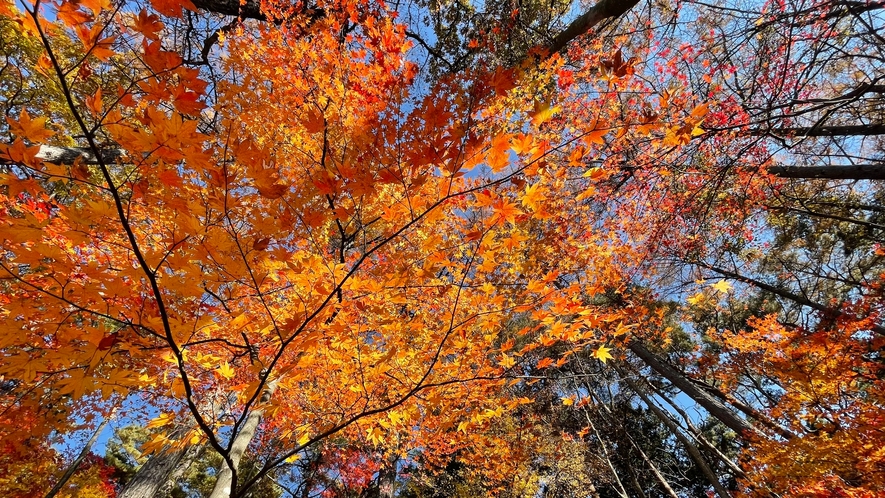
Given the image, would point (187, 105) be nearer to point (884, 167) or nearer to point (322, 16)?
point (322, 16)

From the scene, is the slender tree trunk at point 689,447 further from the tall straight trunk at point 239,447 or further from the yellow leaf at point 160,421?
the yellow leaf at point 160,421

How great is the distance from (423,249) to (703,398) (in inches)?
380

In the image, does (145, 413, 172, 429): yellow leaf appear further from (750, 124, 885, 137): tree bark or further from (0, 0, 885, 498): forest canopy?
(750, 124, 885, 137): tree bark

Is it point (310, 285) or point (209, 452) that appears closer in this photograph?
point (310, 285)

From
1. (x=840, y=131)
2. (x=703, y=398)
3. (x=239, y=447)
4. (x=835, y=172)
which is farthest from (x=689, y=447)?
(x=239, y=447)

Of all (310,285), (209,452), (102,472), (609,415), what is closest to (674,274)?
(609,415)

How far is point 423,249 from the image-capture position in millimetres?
2201

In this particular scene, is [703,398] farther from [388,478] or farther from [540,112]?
[540,112]

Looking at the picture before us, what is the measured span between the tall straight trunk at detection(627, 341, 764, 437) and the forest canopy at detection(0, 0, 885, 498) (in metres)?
0.08

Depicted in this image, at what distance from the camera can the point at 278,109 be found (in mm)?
5891

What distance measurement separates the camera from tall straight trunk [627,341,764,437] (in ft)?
23.7

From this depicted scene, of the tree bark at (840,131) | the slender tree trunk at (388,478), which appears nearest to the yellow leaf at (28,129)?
the tree bark at (840,131)

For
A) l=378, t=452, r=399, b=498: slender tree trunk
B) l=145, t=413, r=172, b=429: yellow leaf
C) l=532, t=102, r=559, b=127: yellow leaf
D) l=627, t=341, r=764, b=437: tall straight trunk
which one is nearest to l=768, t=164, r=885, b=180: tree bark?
l=627, t=341, r=764, b=437: tall straight trunk

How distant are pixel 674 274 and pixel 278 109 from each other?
32.6 feet
